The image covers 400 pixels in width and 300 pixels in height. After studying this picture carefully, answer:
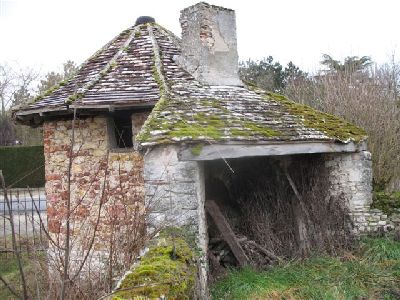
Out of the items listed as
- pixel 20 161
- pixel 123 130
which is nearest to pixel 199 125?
pixel 123 130

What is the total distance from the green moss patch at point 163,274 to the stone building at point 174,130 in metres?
1.00

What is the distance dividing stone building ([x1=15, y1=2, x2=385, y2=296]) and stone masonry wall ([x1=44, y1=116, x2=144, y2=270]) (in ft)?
0.06

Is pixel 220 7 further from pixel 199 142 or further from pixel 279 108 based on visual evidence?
pixel 199 142

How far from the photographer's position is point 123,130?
323 inches

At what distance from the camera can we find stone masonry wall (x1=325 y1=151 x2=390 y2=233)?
7648mm

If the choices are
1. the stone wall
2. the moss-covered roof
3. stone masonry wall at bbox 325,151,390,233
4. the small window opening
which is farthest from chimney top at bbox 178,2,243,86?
the stone wall

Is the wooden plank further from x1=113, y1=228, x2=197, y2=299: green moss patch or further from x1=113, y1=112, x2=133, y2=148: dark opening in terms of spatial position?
x1=113, y1=228, x2=197, y2=299: green moss patch

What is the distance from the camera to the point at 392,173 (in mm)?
12391

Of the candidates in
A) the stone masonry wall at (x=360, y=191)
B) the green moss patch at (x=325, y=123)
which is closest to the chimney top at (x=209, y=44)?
the green moss patch at (x=325, y=123)

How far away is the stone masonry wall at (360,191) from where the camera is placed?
25.1 ft

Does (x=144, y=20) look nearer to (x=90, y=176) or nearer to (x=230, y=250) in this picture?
(x=90, y=176)

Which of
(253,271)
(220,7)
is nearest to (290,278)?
(253,271)

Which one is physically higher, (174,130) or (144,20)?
(144,20)

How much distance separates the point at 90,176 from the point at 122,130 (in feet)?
3.54
